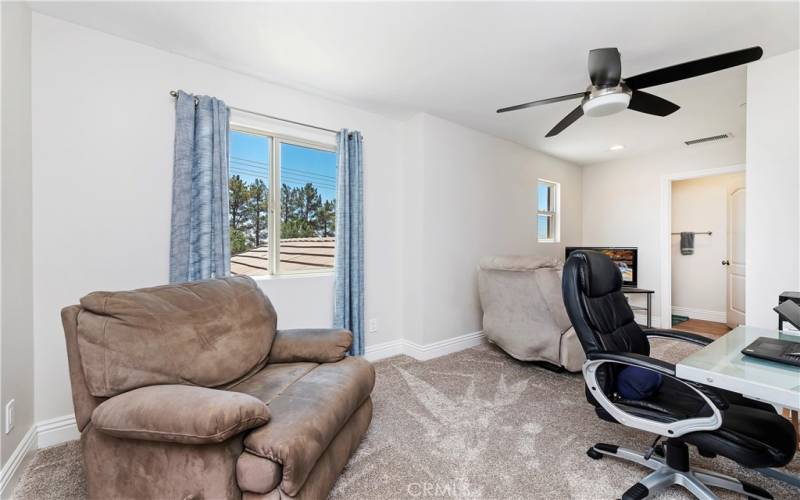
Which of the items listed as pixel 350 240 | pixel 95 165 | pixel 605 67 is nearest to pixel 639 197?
→ pixel 605 67

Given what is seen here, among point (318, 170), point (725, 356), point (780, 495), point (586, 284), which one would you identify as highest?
point (318, 170)

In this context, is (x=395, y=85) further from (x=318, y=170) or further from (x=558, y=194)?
(x=558, y=194)

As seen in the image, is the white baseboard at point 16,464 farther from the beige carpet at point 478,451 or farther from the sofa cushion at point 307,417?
the sofa cushion at point 307,417

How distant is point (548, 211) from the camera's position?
5.14m

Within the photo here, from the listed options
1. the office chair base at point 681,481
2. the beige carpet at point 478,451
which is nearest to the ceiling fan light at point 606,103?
the office chair base at point 681,481

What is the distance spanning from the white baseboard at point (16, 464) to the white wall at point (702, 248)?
7.23 metres

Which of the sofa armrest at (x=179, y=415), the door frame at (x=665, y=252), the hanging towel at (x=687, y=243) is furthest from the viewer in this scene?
the hanging towel at (x=687, y=243)

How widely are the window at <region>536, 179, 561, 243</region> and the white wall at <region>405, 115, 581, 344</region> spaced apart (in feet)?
1.59

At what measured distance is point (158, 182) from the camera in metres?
2.33

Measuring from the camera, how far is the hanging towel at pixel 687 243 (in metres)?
5.27

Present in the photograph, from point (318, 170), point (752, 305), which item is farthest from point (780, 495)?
point (318, 170)

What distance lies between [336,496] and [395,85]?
9.11 feet

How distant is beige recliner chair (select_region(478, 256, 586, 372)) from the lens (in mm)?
2918

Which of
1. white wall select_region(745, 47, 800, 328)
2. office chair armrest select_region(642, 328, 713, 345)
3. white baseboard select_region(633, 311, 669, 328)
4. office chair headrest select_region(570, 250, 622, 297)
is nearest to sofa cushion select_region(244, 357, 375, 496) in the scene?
office chair headrest select_region(570, 250, 622, 297)
